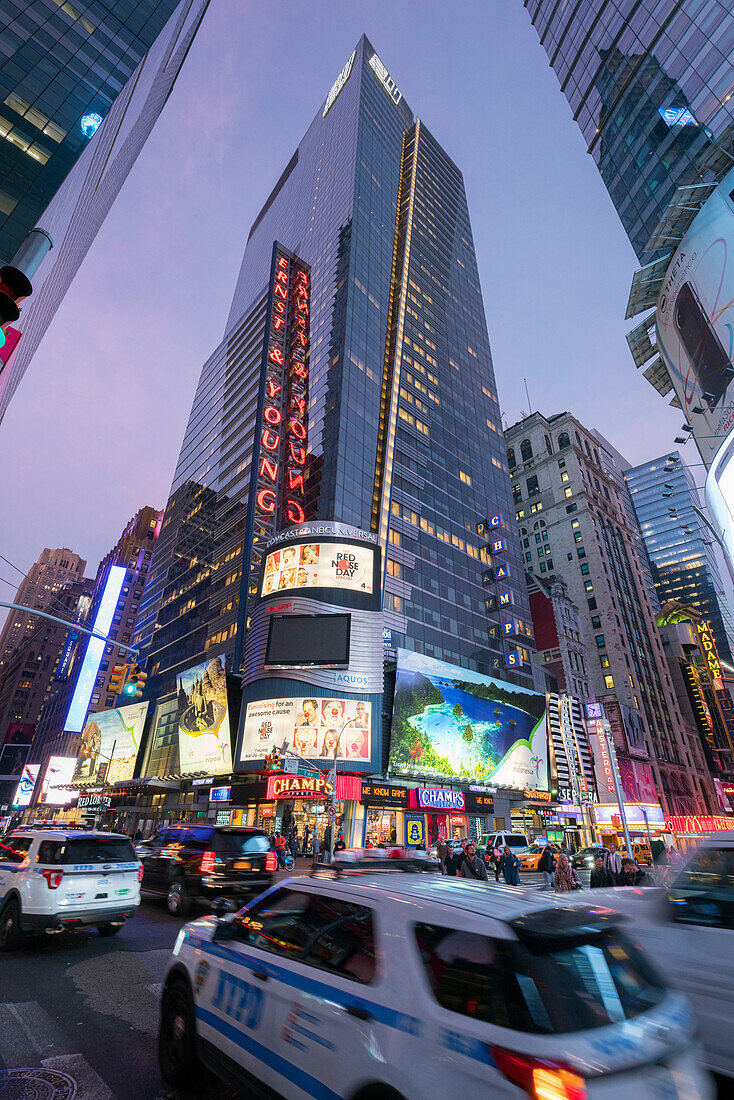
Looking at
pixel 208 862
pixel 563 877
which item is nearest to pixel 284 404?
pixel 208 862

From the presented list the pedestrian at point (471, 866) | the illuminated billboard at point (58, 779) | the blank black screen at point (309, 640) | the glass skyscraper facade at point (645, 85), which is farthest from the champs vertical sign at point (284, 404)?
the pedestrian at point (471, 866)

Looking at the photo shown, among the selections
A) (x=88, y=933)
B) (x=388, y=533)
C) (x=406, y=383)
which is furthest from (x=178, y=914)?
(x=406, y=383)

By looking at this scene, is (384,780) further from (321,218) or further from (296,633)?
(321,218)

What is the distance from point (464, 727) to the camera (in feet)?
149

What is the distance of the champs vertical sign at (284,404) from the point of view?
54.8m

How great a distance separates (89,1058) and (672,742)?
323ft

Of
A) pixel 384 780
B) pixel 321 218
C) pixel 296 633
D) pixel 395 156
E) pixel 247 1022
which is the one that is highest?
pixel 395 156

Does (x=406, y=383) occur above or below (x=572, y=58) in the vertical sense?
below

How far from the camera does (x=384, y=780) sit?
132 ft

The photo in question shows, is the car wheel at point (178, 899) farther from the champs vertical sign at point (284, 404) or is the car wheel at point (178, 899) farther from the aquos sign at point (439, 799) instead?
the champs vertical sign at point (284, 404)

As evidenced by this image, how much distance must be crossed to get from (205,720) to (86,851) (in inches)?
1499

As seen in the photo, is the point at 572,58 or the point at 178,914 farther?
the point at 572,58

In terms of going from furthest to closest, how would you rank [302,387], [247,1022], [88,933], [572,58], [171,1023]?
1. [302,387]
2. [572,58]
3. [88,933]
4. [171,1023]
5. [247,1022]

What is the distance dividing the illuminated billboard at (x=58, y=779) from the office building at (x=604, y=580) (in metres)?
71.6
